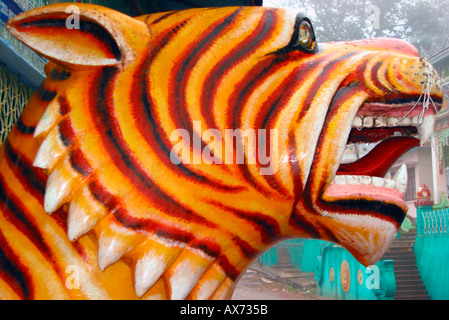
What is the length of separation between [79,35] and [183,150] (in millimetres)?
436

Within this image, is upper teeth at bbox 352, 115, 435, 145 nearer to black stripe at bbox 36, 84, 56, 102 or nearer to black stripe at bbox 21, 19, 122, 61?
black stripe at bbox 21, 19, 122, 61

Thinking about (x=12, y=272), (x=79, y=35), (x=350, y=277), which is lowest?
(x=350, y=277)

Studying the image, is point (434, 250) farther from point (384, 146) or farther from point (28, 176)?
point (28, 176)

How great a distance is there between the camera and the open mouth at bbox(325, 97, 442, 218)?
125cm

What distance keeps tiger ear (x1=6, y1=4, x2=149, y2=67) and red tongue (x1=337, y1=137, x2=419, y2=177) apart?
0.80m

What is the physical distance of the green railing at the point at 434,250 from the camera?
7977mm

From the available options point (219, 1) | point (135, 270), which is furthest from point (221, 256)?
point (219, 1)

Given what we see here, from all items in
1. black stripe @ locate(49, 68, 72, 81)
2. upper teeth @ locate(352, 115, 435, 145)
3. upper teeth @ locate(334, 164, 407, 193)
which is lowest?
upper teeth @ locate(334, 164, 407, 193)

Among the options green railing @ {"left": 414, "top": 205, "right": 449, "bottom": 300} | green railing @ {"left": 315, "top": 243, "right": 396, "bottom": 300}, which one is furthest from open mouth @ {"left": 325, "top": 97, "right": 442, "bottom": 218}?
green railing @ {"left": 414, "top": 205, "right": 449, "bottom": 300}

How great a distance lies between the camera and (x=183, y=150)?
1.16 metres

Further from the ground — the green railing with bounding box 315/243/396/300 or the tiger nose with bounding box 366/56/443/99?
the tiger nose with bounding box 366/56/443/99

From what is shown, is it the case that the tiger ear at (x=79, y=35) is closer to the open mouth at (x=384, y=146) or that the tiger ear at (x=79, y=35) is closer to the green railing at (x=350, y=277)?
the open mouth at (x=384, y=146)

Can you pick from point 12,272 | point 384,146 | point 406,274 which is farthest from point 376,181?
point 406,274
